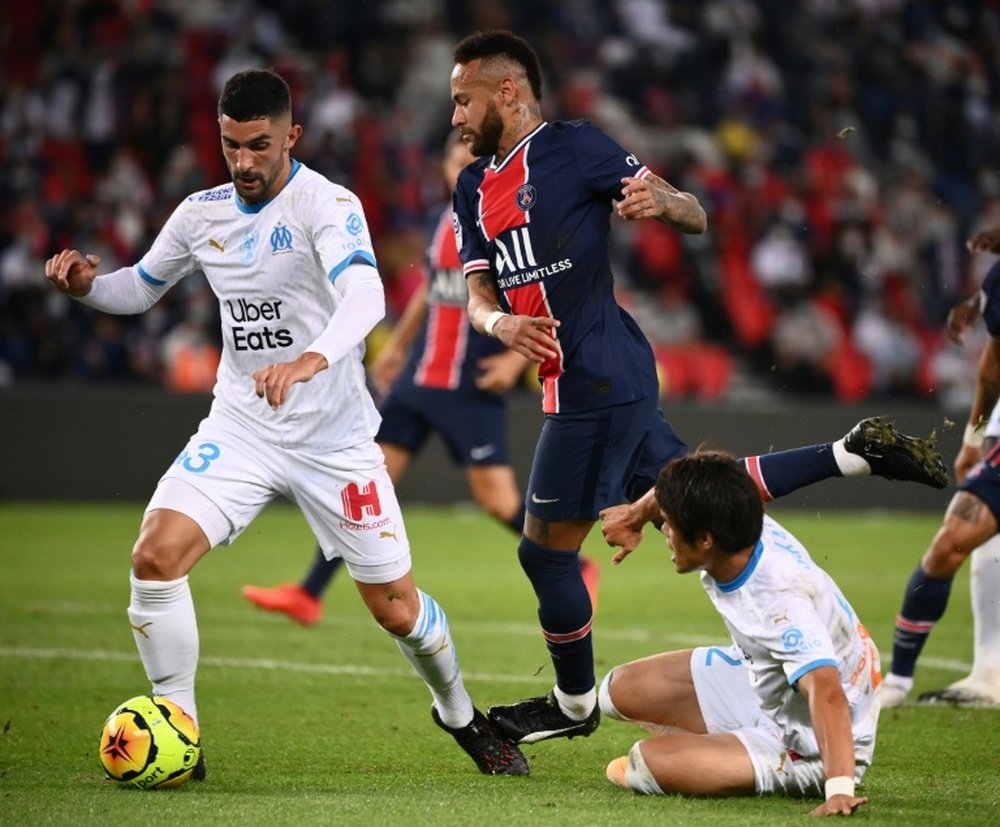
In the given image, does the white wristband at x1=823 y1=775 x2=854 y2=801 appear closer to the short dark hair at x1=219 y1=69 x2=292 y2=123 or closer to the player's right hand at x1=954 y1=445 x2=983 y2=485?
the short dark hair at x1=219 y1=69 x2=292 y2=123

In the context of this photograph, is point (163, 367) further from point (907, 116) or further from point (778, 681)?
point (778, 681)

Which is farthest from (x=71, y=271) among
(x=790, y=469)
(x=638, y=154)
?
(x=638, y=154)

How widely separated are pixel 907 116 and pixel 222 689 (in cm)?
1499

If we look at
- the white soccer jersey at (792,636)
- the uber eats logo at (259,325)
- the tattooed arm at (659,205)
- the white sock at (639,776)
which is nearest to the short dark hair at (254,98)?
the uber eats logo at (259,325)

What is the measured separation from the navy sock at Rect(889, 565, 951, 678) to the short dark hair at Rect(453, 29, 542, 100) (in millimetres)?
2895

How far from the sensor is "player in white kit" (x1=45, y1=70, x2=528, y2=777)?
17.8 feet

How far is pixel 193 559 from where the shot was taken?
5.32m

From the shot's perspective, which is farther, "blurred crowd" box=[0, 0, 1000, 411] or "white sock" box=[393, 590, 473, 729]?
"blurred crowd" box=[0, 0, 1000, 411]

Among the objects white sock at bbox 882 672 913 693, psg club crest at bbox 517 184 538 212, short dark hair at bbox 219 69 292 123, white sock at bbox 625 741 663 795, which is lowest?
white sock at bbox 882 672 913 693

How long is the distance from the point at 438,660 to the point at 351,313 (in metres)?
1.31

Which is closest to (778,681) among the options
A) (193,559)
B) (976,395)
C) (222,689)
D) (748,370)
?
(193,559)

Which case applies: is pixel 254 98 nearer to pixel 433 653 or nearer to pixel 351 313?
pixel 351 313

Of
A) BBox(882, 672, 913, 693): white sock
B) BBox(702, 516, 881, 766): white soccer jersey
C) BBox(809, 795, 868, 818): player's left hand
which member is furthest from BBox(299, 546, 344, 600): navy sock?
BBox(809, 795, 868, 818): player's left hand

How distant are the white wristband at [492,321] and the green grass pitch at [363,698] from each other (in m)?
1.56
